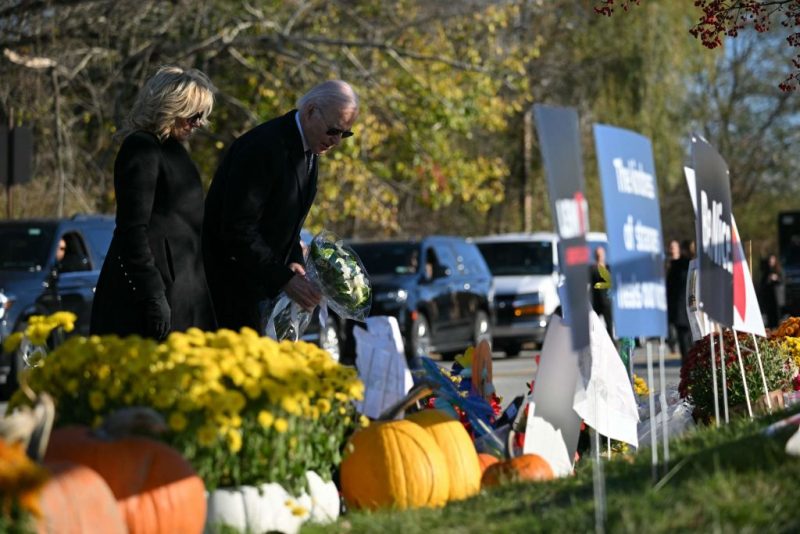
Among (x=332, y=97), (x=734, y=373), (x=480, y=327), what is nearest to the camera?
(x=332, y=97)

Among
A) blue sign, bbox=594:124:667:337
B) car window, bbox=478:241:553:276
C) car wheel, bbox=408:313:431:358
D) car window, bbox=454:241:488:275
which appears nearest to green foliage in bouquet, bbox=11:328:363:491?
blue sign, bbox=594:124:667:337

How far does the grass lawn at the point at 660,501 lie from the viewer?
4.96 meters

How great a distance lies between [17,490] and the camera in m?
4.15

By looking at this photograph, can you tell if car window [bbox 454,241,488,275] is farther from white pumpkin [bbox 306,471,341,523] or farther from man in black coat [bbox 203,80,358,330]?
white pumpkin [bbox 306,471,341,523]

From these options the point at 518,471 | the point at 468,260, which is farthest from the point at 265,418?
the point at 468,260

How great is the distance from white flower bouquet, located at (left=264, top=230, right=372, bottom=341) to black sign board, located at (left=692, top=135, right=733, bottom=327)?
1.59m

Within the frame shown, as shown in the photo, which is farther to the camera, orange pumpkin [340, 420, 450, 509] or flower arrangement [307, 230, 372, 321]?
flower arrangement [307, 230, 372, 321]

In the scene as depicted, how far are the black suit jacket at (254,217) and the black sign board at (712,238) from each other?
1743 mm

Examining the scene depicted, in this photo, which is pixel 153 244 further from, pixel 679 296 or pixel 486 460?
pixel 679 296

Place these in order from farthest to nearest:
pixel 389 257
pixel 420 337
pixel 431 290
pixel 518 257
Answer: pixel 518 257 < pixel 389 257 < pixel 431 290 < pixel 420 337

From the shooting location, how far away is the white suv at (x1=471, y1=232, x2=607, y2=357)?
27.6 metres

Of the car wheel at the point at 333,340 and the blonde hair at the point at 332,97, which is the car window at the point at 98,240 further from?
the blonde hair at the point at 332,97

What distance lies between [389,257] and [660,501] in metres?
19.3

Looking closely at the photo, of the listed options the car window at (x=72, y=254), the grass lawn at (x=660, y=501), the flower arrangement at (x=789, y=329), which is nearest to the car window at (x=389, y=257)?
the car window at (x=72, y=254)
